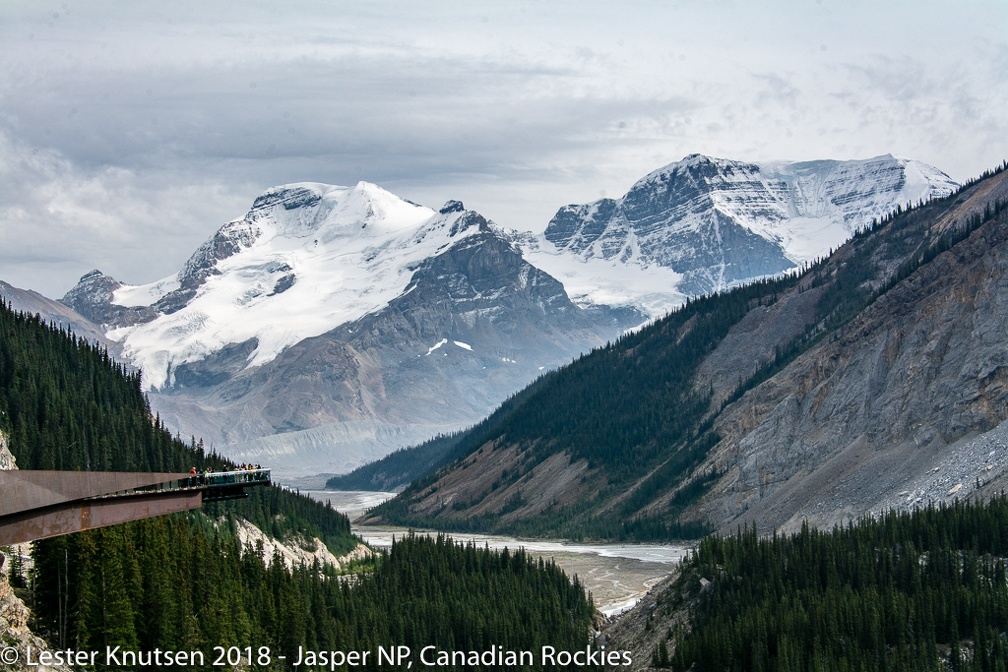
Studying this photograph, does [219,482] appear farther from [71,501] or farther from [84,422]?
[84,422]

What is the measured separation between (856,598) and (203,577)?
49.2 metres

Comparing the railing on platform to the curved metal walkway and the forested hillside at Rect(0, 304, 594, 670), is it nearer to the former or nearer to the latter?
the curved metal walkway

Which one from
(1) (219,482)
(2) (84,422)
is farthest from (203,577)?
(2) (84,422)

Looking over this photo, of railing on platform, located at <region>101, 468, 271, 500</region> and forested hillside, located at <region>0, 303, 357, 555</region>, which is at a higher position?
forested hillside, located at <region>0, 303, 357, 555</region>

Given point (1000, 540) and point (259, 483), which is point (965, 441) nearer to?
point (1000, 540)

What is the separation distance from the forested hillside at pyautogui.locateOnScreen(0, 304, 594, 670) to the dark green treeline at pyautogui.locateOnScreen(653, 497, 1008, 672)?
46.5 ft

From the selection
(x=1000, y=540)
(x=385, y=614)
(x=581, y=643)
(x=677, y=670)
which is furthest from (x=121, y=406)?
(x=1000, y=540)

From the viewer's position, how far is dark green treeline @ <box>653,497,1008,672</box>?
102562 millimetres

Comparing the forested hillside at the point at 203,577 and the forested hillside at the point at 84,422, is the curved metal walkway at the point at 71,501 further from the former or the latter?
the forested hillside at the point at 84,422

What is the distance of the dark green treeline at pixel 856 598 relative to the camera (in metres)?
103

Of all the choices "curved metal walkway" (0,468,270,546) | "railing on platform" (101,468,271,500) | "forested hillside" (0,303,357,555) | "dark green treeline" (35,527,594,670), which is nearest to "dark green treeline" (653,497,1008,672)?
"dark green treeline" (35,527,594,670)

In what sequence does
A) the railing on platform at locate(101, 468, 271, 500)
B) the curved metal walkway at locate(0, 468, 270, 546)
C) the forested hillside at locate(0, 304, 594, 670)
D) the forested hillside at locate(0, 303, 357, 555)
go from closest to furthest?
the curved metal walkway at locate(0, 468, 270, 546) < the railing on platform at locate(101, 468, 271, 500) < the forested hillside at locate(0, 304, 594, 670) < the forested hillside at locate(0, 303, 357, 555)

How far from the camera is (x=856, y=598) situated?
110m

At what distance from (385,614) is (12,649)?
6221 cm
